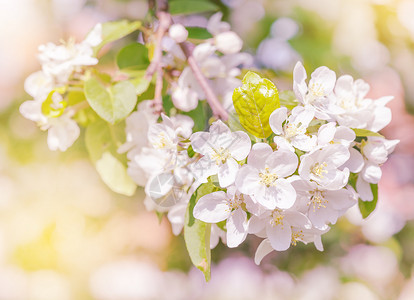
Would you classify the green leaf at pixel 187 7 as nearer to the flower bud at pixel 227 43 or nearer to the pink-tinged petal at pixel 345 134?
A: the flower bud at pixel 227 43

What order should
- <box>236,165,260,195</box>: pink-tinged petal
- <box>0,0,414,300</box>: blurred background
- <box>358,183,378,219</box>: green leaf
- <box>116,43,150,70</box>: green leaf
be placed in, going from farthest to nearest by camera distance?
<box>0,0,414,300</box>: blurred background → <box>116,43,150,70</box>: green leaf → <box>358,183,378,219</box>: green leaf → <box>236,165,260,195</box>: pink-tinged petal

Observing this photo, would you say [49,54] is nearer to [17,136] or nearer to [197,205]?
[197,205]

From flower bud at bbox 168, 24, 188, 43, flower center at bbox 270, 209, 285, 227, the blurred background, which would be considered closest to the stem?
flower bud at bbox 168, 24, 188, 43

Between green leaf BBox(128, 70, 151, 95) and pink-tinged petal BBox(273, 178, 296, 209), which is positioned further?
green leaf BBox(128, 70, 151, 95)

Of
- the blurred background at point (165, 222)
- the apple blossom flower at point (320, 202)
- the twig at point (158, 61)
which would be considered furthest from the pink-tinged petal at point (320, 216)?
the blurred background at point (165, 222)

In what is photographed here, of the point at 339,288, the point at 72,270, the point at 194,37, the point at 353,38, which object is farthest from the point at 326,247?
the point at 194,37

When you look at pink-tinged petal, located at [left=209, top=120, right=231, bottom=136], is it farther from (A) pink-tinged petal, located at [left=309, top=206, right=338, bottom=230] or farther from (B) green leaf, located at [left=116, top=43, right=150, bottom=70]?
(B) green leaf, located at [left=116, top=43, right=150, bottom=70]

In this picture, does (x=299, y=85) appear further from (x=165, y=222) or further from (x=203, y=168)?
(x=165, y=222)

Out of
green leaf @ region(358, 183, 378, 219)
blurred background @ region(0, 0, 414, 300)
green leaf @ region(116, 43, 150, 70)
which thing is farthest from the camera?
blurred background @ region(0, 0, 414, 300)
